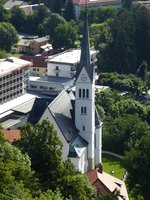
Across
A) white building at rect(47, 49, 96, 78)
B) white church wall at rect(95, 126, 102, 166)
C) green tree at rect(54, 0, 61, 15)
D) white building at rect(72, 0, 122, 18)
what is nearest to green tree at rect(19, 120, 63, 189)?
white church wall at rect(95, 126, 102, 166)

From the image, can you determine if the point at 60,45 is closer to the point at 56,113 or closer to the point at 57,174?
the point at 56,113

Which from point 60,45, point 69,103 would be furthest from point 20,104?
point 60,45

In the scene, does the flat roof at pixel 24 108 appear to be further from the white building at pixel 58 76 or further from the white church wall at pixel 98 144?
the white church wall at pixel 98 144

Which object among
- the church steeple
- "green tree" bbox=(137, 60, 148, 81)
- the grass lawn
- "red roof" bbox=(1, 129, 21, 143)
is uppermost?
the church steeple

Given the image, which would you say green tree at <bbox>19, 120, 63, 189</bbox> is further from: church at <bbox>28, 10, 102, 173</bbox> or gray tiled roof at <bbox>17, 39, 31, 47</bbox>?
gray tiled roof at <bbox>17, 39, 31, 47</bbox>

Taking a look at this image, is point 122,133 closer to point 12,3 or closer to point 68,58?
point 68,58

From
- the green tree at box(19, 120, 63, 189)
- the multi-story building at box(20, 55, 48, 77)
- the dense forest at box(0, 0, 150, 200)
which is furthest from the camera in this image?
the multi-story building at box(20, 55, 48, 77)

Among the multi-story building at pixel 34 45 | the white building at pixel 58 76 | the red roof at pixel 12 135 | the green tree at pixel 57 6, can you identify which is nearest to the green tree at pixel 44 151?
the red roof at pixel 12 135
